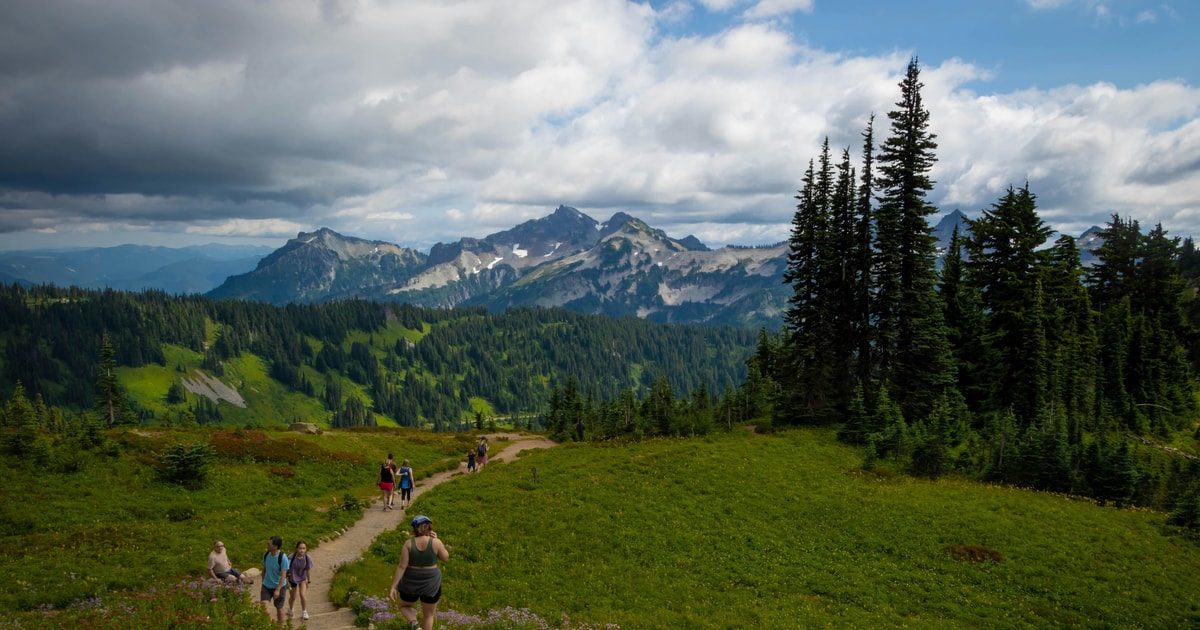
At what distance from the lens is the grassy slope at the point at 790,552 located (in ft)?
68.9

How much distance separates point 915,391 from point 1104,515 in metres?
18.8

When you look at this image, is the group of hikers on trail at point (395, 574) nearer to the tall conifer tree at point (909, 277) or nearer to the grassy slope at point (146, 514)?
the grassy slope at point (146, 514)

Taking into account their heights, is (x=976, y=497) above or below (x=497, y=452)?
above

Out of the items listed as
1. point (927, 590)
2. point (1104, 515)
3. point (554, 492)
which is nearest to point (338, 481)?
point (554, 492)

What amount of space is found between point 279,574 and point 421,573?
6904mm

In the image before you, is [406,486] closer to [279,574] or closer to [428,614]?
[279,574]

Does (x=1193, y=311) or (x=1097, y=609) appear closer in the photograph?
(x=1097, y=609)

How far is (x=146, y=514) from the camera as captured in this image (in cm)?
2992

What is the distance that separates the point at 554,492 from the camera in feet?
110

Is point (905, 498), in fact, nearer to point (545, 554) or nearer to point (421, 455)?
point (545, 554)

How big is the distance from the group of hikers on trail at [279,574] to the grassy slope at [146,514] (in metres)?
3.03

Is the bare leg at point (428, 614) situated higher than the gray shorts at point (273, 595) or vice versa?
the bare leg at point (428, 614)

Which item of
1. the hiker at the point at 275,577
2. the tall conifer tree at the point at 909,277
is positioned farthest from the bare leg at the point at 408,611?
the tall conifer tree at the point at 909,277

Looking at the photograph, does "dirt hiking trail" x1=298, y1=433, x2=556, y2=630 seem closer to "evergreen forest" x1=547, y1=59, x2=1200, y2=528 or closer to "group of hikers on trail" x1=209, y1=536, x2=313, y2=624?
"group of hikers on trail" x1=209, y1=536, x2=313, y2=624
